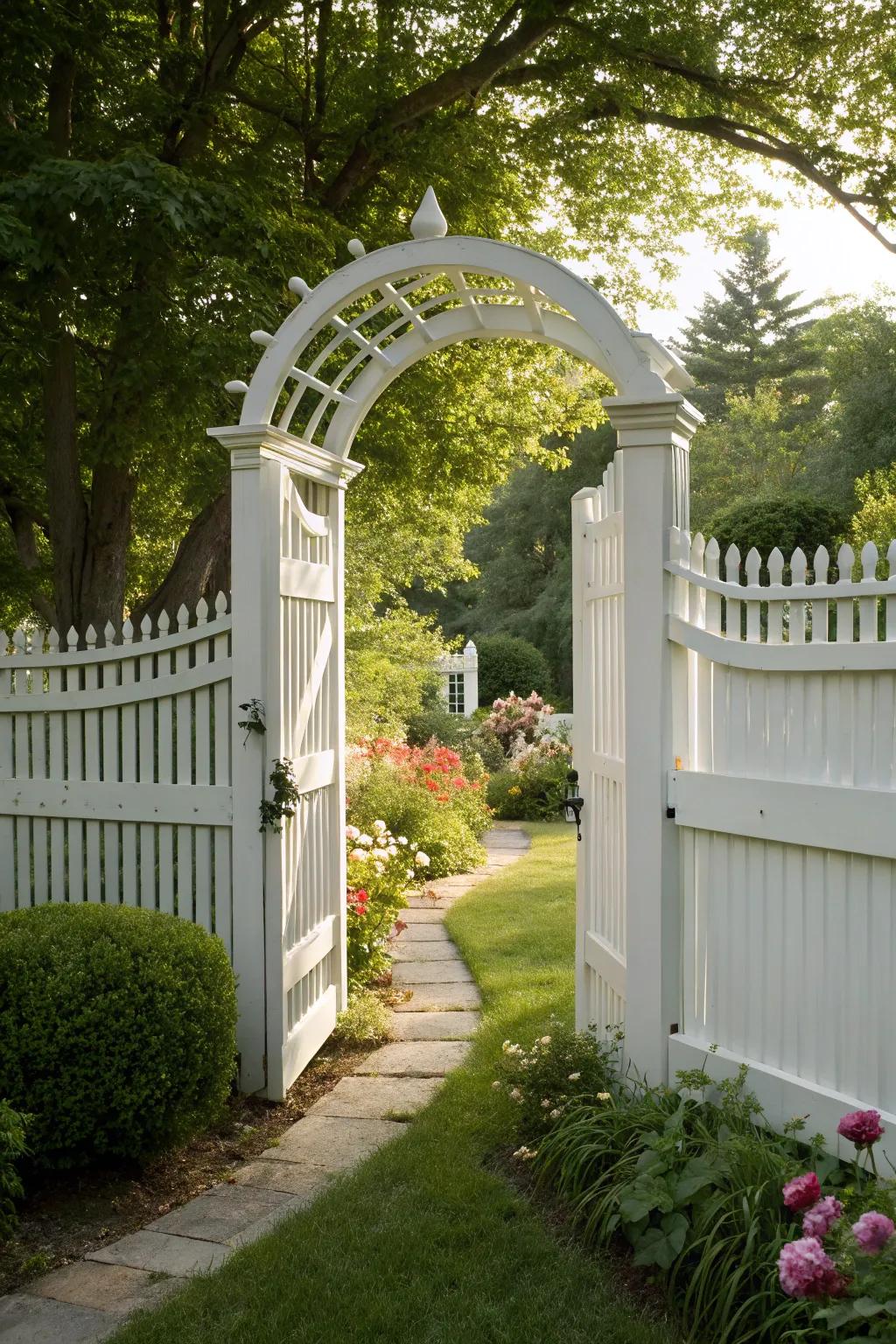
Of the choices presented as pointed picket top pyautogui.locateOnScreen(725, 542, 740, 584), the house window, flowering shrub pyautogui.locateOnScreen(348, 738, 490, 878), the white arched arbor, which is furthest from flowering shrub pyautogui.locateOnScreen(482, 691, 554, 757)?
pointed picket top pyautogui.locateOnScreen(725, 542, 740, 584)

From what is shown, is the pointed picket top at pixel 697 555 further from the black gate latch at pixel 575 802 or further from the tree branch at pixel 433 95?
the tree branch at pixel 433 95

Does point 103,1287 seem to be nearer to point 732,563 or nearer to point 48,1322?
point 48,1322

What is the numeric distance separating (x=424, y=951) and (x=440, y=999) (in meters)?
0.95

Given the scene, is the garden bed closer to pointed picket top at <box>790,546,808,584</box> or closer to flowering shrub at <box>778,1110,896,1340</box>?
flowering shrub at <box>778,1110,896,1340</box>

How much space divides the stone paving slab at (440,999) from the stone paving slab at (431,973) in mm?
63

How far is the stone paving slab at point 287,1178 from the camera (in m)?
3.44

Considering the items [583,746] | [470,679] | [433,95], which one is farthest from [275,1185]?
[470,679]

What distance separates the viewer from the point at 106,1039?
339 cm

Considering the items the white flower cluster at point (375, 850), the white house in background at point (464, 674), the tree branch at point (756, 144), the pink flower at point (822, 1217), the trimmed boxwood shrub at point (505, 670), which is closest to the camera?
the pink flower at point (822, 1217)

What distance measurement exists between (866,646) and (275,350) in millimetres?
2574

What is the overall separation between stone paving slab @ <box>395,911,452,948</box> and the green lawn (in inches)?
108

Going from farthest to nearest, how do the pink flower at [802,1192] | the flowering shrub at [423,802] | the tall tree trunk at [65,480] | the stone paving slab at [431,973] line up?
the flowering shrub at [423,802], the tall tree trunk at [65,480], the stone paving slab at [431,973], the pink flower at [802,1192]

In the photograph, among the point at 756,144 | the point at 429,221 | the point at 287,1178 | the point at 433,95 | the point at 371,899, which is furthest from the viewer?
the point at 756,144

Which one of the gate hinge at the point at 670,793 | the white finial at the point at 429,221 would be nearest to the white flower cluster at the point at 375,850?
the gate hinge at the point at 670,793
